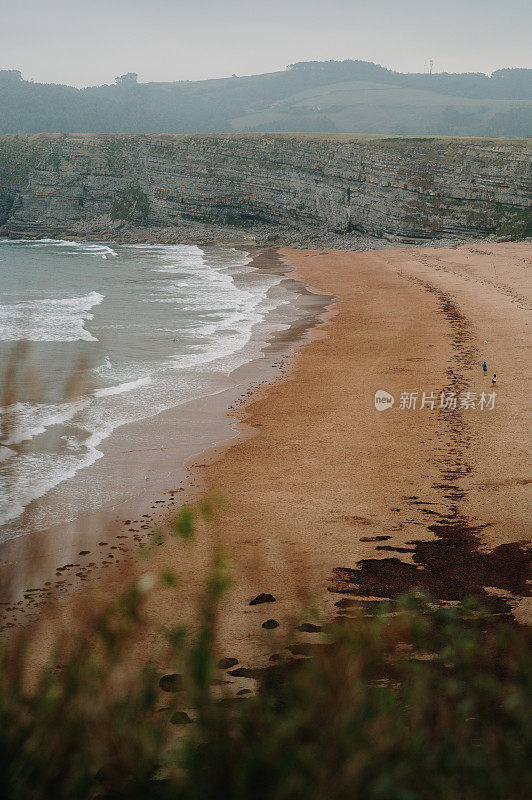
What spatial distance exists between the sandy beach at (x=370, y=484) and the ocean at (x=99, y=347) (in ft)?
8.94

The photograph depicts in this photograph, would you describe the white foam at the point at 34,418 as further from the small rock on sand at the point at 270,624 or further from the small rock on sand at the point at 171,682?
the small rock on sand at the point at 171,682

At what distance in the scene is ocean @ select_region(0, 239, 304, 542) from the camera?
13.4m

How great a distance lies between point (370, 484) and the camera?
11984 mm

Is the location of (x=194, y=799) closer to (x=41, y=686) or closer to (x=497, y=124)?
(x=41, y=686)

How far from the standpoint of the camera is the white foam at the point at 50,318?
27250 mm

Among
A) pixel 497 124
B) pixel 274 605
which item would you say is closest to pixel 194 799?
pixel 274 605

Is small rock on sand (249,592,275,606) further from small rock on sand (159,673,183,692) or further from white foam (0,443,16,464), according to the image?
white foam (0,443,16,464)

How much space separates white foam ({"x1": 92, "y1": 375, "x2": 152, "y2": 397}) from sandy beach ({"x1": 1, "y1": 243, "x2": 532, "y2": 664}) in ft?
12.9

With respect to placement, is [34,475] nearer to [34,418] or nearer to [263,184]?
[34,418]

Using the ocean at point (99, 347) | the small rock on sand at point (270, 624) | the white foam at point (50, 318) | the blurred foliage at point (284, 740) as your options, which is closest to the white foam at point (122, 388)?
the ocean at point (99, 347)

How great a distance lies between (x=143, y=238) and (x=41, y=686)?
75782 millimetres

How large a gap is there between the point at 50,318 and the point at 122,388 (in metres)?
13.8

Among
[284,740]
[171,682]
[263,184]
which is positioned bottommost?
[171,682]

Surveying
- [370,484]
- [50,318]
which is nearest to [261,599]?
[370,484]
